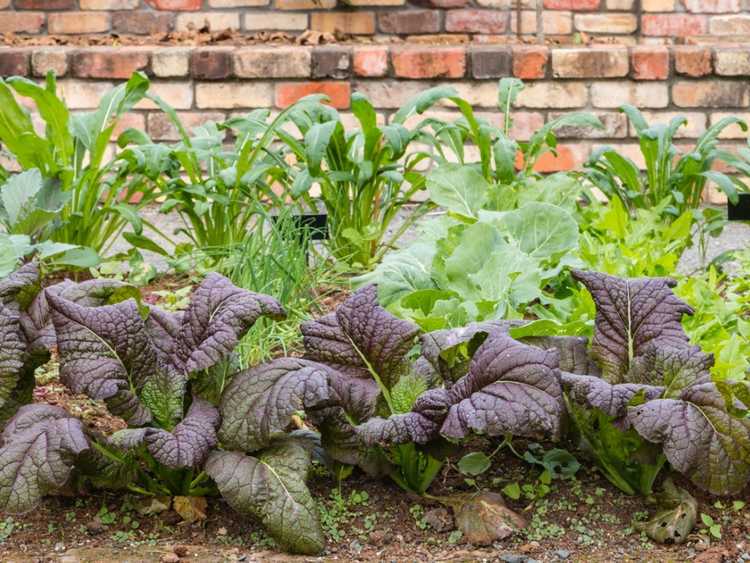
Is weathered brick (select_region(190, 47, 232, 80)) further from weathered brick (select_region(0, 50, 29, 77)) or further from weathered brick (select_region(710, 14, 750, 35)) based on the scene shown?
weathered brick (select_region(710, 14, 750, 35))

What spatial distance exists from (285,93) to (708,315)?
2252mm

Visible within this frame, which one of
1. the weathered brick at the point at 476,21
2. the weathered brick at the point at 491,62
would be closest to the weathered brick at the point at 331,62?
the weathered brick at the point at 491,62

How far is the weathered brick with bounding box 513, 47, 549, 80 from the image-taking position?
398cm

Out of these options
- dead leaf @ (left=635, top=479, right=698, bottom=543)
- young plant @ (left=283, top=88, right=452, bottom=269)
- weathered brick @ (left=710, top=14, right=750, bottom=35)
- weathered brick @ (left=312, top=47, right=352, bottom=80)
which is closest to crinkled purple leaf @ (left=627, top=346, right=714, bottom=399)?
dead leaf @ (left=635, top=479, right=698, bottom=543)

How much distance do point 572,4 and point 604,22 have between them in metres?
0.16

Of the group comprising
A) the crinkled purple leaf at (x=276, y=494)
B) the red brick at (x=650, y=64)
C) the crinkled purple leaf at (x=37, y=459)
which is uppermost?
the red brick at (x=650, y=64)

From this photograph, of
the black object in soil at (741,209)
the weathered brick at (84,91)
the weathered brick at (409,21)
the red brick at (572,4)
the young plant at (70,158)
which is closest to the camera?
the young plant at (70,158)

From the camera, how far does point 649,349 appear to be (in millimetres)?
1701

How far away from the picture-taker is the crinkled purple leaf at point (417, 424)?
156 centimetres

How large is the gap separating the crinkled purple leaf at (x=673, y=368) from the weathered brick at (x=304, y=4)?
129 inches

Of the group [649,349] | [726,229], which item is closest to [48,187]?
[649,349]

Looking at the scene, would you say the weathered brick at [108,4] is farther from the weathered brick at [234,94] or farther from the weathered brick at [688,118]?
the weathered brick at [688,118]

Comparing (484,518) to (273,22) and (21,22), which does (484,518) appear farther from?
(21,22)

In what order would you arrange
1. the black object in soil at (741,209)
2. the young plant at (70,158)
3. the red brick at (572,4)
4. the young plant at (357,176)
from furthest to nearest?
the red brick at (572,4) → the black object in soil at (741,209) → the young plant at (357,176) → the young plant at (70,158)
